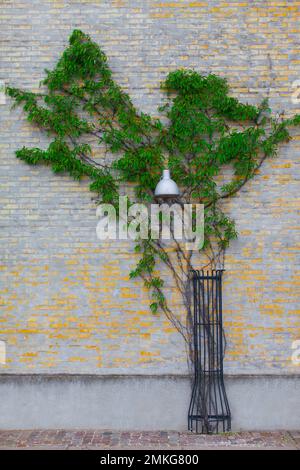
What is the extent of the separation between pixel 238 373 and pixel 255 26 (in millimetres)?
4110

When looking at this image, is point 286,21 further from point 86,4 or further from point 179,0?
point 86,4

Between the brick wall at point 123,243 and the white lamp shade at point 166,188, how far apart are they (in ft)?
2.64

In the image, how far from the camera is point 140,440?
5316 millimetres

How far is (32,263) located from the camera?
18.9ft

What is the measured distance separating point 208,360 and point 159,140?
263 centimetres

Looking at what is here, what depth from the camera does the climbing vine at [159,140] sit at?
223 inches

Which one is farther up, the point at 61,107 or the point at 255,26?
the point at 255,26

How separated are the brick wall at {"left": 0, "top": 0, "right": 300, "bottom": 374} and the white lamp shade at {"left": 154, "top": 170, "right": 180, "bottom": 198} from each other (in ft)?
2.64

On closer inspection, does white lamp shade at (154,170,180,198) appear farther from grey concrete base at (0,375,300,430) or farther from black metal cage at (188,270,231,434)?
grey concrete base at (0,375,300,430)

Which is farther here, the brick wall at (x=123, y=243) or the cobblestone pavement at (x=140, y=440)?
the brick wall at (x=123, y=243)

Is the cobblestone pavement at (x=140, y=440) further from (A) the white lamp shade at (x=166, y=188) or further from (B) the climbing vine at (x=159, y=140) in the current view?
(A) the white lamp shade at (x=166, y=188)

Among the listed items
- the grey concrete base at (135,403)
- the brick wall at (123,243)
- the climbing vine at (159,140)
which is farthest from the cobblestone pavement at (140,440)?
the climbing vine at (159,140)

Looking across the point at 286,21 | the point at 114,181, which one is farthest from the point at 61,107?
the point at 286,21

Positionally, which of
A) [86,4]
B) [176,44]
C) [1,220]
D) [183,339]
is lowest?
[183,339]
